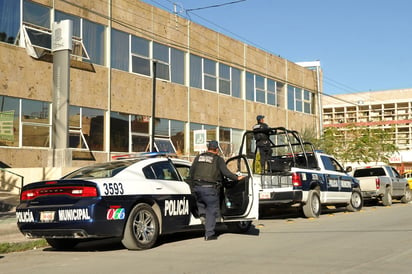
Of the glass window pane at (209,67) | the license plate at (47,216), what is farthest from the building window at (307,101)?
the license plate at (47,216)

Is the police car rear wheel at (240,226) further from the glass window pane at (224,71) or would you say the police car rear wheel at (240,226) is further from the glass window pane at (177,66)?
the glass window pane at (224,71)

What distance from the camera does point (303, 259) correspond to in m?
7.71

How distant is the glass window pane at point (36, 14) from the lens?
1856 centimetres

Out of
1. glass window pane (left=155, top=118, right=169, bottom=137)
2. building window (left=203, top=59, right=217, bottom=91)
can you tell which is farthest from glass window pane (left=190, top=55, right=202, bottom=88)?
glass window pane (left=155, top=118, right=169, bottom=137)

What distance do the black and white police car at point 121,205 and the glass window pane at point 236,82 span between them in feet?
65.4

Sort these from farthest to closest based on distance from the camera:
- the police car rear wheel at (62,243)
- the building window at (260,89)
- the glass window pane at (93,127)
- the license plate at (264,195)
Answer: the building window at (260,89)
the glass window pane at (93,127)
the license plate at (264,195)
the police car rear wheel at (62,243)

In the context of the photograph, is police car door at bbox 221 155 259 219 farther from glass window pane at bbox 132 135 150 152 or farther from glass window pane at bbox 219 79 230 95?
glass window pane at bbox 219 79 230 95

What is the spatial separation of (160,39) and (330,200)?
1194 cm

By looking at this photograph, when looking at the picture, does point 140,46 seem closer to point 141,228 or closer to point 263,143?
point 263,143

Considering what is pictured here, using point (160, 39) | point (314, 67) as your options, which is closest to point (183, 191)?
point (160, 39)

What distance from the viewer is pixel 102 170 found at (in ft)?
30.2

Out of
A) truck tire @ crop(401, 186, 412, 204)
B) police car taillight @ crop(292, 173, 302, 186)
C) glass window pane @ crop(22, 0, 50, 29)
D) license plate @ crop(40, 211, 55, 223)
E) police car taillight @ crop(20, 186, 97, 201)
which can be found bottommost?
truck tire @ crop(401, 186, 412, 204)

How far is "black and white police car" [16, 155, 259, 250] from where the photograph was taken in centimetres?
820

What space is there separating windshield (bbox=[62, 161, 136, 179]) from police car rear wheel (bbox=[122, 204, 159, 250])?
0.72 metres
